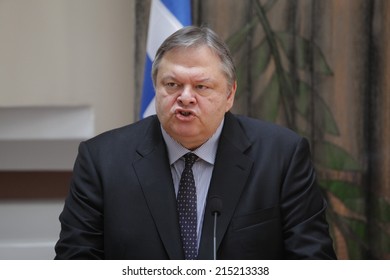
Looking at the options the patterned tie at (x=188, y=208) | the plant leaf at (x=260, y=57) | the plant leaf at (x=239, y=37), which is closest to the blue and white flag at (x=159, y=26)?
the plant leaf at (x=239, y=37)

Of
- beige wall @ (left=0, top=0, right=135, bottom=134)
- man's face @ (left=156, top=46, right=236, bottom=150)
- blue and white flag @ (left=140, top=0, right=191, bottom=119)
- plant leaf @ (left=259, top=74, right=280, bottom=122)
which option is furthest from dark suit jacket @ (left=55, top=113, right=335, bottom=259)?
beige wall @ (left=0, top=0, right=135, bottom=134)

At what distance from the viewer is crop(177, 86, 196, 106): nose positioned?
2.17 meters

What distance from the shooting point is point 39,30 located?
3.65 metres

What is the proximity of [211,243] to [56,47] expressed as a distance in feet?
6.02

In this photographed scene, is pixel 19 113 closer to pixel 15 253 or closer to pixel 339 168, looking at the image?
pixel 15 253

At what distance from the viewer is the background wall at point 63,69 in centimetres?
365

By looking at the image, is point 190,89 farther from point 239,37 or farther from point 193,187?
point 239,37

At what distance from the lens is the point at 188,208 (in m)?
2.25

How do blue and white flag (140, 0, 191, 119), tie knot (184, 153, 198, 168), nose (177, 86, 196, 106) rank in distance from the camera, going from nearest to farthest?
nose (177, 86, 196, 106) → tie knot (184, 153, 198, 168) → blue and white flag (140, 0, 191, 119)

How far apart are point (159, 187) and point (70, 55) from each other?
1.59m

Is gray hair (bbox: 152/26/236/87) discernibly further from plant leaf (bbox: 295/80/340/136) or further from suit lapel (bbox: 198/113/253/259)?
plant leaf (bbox: 295/80/340/136)

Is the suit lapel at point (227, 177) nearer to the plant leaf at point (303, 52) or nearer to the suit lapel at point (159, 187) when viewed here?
the suit lapel at point (159, 187)

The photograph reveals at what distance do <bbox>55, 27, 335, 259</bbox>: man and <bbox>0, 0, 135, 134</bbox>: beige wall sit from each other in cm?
134

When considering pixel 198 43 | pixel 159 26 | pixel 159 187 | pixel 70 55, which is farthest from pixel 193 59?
pixel 70 55
